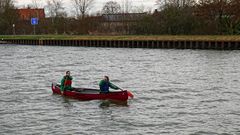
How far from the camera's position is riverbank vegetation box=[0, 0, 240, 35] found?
3986 inches

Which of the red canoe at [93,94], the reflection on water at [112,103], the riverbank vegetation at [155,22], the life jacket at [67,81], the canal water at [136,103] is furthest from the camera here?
the riverbank vegetation at [155,22]

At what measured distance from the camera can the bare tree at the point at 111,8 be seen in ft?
600

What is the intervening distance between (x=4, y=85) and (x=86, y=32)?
9472cm

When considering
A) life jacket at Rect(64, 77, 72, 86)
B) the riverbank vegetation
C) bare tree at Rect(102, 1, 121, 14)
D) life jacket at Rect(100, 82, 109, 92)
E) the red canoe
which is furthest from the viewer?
bare tree at Rect(102, 1, 121, 14)

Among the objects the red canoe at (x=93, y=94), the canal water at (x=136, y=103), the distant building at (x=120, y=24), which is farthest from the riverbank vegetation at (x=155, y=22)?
the red canoe at (x=93, y=94)

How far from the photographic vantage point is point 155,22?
114 metres

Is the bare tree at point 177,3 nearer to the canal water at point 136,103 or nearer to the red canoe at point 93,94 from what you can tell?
the canal water at point 136,103

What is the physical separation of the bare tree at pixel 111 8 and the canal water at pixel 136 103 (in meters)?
123

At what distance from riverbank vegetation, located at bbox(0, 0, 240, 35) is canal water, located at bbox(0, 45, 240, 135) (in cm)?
3901

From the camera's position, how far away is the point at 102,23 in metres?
145

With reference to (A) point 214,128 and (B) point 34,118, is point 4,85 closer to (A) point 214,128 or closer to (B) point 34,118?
(B) point 34,118

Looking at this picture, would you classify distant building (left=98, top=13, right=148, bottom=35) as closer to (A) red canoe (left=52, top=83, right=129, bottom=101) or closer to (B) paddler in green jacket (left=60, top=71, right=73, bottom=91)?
(B) paddler in green jacket (left=60, top=71, right=73, bottom=91)

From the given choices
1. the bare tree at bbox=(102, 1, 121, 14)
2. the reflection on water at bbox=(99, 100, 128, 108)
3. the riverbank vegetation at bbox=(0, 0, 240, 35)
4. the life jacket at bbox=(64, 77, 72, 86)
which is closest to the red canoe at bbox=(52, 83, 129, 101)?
the reflection on water at bbox=(99, 100, 128, 108)

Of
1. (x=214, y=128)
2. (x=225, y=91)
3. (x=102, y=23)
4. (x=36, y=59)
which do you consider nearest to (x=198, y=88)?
(x=225, y=91)
